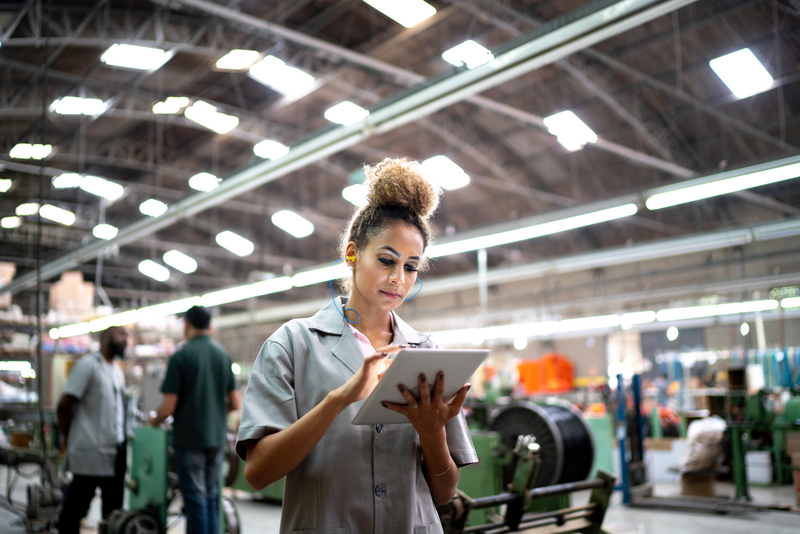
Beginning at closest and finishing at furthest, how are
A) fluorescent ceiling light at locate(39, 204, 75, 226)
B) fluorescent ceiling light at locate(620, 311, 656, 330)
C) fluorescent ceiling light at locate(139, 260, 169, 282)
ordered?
fluorescent ceiling light at locate(620, 311, 656, 330) < fluorescent ceiling light at locate(39, 204, 75, 226) < fluorescent ceiling light at locate(139, 260, 169, 282)

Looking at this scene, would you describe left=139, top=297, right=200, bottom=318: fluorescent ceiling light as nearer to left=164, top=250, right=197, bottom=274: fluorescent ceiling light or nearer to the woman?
left=164, top=250, right=197, bottom=274: fluorescent ceiling light

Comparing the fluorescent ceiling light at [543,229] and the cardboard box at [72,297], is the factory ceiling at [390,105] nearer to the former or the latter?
the fluorescent ceiling light at [543,229]

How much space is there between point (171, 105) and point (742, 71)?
8.29 metres

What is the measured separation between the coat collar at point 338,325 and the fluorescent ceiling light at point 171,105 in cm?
885

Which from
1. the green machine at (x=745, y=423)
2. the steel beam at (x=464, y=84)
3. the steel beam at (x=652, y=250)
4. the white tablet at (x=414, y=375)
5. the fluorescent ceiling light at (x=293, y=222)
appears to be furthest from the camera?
the fluorescent ceiling light at (x=293, y=222)

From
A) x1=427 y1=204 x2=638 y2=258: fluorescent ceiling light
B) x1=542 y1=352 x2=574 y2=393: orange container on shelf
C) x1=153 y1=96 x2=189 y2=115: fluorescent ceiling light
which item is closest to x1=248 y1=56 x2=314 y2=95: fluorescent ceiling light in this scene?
x1=153 y1=96 x2=189 y2=115: fluorescent ceiling light

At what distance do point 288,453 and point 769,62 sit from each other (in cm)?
973

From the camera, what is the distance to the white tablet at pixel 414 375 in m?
1.06

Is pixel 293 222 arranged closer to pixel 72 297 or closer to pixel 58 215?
pixel 72 297

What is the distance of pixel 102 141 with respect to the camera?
12.1 metres

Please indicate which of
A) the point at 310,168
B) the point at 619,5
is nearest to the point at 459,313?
the point at 310,168

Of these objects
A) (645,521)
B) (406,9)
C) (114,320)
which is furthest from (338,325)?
(114,320)

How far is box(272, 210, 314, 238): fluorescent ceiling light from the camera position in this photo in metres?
13.2

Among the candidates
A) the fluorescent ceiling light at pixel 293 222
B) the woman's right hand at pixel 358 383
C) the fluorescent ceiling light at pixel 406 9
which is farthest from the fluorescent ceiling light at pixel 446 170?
the woman's right hand at pixel 358 383
